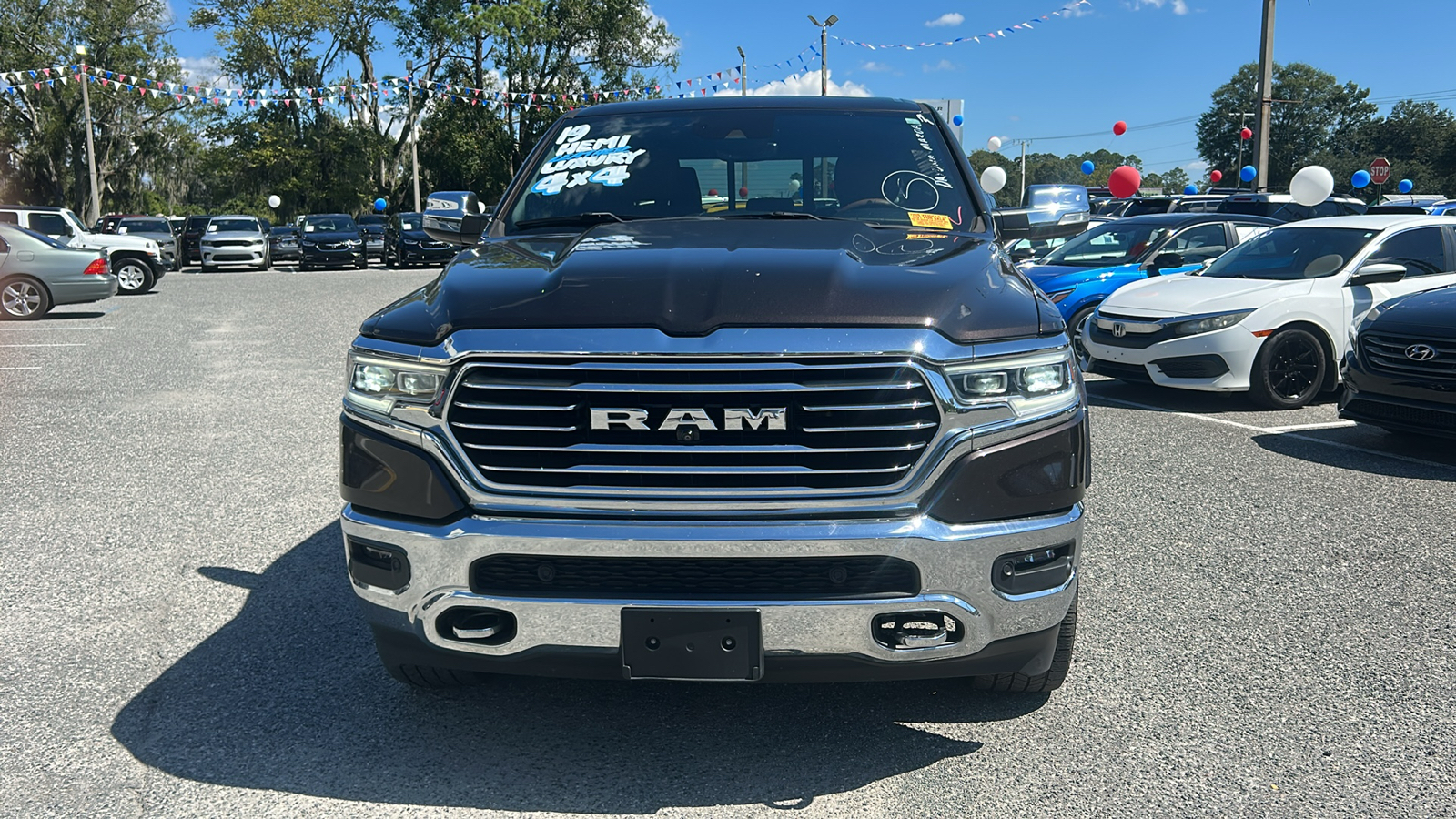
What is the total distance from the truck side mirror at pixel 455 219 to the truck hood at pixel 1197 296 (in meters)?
6.67

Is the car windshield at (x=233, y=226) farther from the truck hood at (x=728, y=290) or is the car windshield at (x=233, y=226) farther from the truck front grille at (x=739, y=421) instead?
the truck front grille at (x=739, y=421)

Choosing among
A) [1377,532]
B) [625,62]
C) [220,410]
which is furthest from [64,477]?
[625,62]

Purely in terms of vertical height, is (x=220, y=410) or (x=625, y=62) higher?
(x=625, y=62)

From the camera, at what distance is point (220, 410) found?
9.05m

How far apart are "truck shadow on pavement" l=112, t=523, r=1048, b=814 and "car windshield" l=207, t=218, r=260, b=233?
30.1 m

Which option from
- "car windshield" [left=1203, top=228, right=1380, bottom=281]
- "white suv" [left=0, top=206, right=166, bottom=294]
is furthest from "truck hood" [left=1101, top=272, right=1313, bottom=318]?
"white suv" [left=0, top=206, right=166, bottom=294]

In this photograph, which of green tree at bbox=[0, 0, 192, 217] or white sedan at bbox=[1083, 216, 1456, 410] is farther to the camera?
green tree at bbox=[0, 0, 192, 217]

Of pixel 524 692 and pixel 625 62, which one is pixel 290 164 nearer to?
pixel 625 62

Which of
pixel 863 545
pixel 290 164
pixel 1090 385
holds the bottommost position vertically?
pixel 1090 385

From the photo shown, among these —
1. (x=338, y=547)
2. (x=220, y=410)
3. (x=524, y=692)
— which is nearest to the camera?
(x=524, y=692)

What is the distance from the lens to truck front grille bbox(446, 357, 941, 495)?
2740 mm

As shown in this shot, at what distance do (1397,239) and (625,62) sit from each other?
4436cm

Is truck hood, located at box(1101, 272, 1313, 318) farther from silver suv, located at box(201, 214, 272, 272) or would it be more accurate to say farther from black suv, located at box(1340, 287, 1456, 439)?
silver suv, located at box(201, 214, 272, 272)

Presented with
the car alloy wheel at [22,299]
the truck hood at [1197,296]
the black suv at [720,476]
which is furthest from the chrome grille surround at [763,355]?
the car alloy wheel at [22,299]
